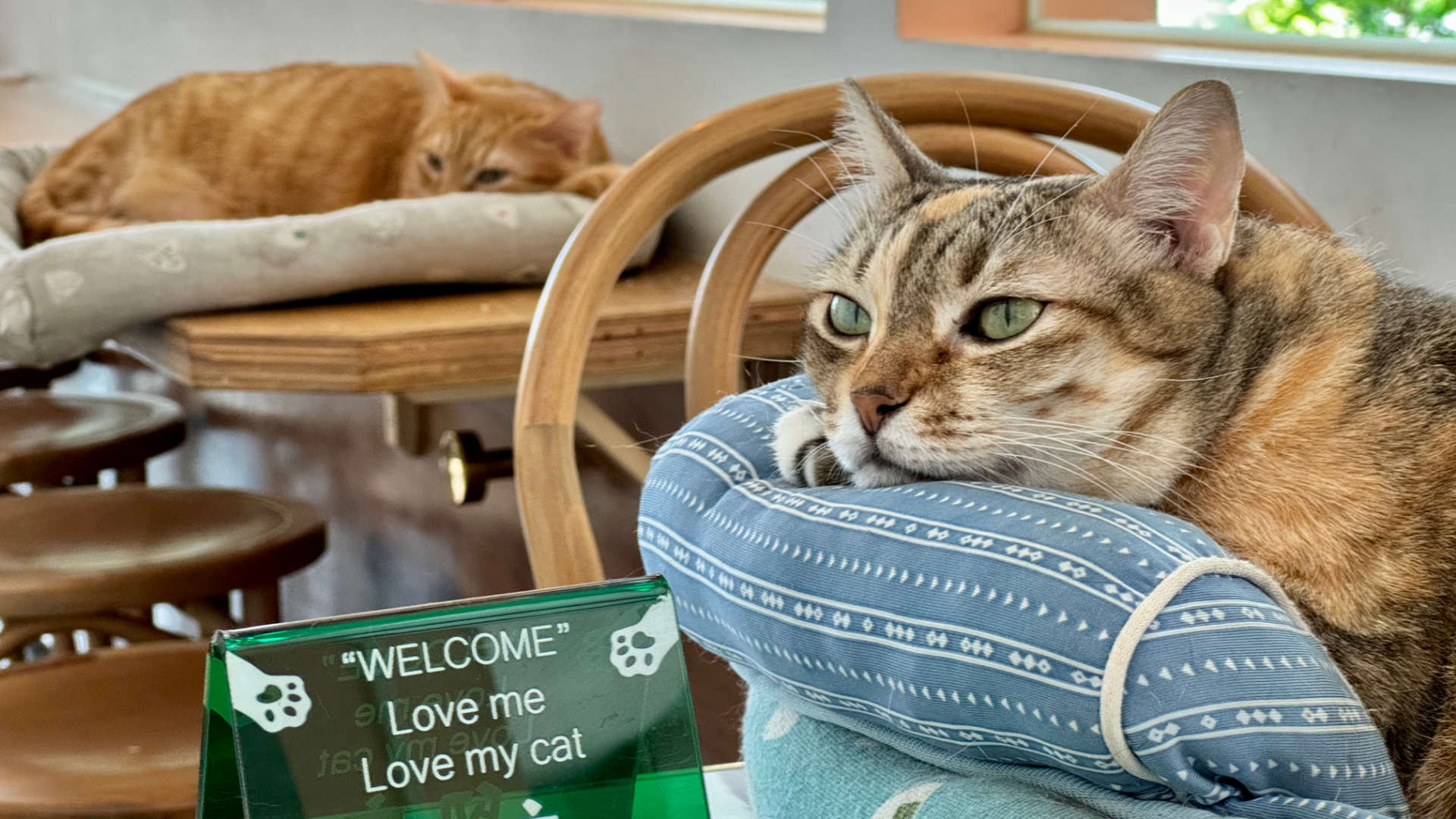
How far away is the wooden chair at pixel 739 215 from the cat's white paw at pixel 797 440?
8.6 inches

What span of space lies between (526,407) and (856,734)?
0.36 metres

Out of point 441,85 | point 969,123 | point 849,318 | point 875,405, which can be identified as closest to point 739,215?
point 969,123

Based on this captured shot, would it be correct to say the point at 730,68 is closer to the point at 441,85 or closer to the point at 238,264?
the point at 441,85

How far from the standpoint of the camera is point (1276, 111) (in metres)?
1.03

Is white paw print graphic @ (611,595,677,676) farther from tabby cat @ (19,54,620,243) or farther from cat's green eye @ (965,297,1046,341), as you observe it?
tabby cat @ (19,54,620,243)

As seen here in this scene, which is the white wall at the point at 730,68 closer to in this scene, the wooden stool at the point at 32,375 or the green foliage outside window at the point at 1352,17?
the green foliage outside window at the point at 1352,17

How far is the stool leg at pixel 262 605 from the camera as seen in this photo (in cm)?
186

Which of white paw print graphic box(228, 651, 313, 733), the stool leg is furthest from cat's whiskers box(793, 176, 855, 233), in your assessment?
the stool leg

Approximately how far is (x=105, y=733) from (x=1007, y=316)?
91 centimetres

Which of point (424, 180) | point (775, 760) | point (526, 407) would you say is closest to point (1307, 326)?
point (775, 760)

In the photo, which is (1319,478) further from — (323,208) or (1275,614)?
(323,208)

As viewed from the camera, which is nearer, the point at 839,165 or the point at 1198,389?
the point at 1198,389

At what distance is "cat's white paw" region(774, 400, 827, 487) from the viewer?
0.71 meters

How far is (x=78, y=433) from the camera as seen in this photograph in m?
2.16
